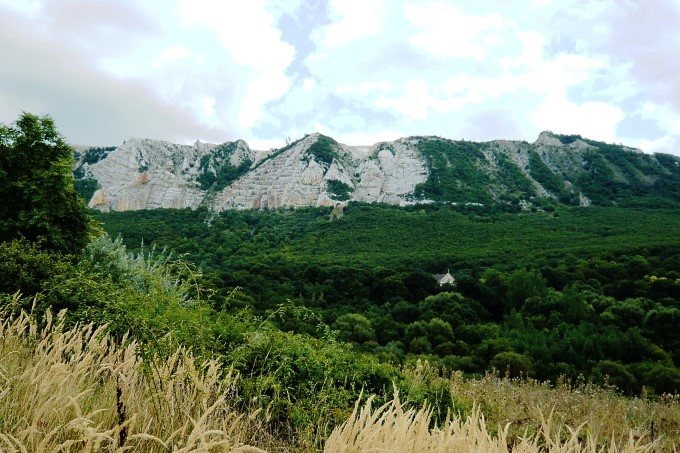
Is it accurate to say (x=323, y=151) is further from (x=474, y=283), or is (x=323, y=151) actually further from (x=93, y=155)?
(x=474, y=283)

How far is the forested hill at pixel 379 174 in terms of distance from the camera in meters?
85.0

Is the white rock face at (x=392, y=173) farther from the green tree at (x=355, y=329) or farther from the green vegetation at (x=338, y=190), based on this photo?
the green tree at (x=355, y=329)

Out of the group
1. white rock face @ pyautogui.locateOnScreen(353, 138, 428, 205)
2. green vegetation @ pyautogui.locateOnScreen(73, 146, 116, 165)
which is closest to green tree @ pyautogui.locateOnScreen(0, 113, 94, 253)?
white rock face @ pyautogui.locateOnScreen(353, 138, 428, 205)

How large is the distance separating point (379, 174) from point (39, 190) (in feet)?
295

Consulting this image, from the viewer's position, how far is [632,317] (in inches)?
867

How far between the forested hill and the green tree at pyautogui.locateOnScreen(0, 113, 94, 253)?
227 ft

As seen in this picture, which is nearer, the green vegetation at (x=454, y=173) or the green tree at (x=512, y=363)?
the green tree at (x=512, y=363)

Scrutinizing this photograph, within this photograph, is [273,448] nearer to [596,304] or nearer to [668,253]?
[596,304]

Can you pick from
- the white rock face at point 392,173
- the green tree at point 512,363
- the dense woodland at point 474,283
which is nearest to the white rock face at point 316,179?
the white rock face at point 392,173

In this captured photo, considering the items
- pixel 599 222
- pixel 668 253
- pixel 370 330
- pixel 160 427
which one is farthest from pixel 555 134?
pixel 160 427

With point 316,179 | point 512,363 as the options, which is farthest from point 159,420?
point 316,179

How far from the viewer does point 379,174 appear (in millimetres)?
100688

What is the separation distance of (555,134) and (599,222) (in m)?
69.2

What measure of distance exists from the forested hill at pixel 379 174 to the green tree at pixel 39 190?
69334 mm
